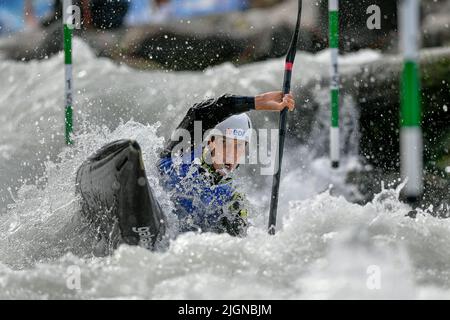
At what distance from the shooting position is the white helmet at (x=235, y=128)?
374cm

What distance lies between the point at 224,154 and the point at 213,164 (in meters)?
0.08

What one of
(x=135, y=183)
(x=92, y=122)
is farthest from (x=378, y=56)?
(x=135, y=183)

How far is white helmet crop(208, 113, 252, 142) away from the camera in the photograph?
374 cm

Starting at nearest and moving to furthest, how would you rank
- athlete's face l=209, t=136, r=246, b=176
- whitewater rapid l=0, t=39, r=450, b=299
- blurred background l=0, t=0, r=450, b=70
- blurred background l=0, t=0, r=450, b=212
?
1. whitewater rapid l=0, t=39, r=450, b=299
2. athlete's face l=209, t=136, r=246, b=176
3. blurred background l=0, t=0, r=450, b=212
4. blurred background l=0, t=0, r=450, b=70

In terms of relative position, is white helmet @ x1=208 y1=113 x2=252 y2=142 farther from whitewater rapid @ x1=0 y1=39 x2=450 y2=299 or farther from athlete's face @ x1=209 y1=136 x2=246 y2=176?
whitewater rapid @ x1=0 y1=39 x2=450 y2=299

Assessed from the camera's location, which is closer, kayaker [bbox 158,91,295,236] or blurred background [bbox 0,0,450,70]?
kayaker [bbox 158,91,295,236]

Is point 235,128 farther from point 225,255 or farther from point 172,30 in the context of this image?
point 172,30

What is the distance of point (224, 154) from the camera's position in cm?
372

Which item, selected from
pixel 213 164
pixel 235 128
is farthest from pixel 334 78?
pixel 213 164

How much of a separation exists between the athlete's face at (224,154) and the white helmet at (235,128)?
2cm

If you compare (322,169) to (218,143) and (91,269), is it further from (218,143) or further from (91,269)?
(91,269)

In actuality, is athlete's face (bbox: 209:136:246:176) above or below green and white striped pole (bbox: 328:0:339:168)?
below

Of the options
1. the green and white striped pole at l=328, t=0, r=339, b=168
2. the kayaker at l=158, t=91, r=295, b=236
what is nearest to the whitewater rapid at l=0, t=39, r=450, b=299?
the kayaker at l=158, t=91, r=295, b=236

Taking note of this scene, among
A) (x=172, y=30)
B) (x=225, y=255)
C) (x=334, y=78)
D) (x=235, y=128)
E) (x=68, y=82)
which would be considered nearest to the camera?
(x=225, y=255)
